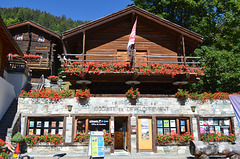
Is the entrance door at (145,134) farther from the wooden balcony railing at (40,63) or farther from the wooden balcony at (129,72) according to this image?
the wooden balcony railing at (40,63)

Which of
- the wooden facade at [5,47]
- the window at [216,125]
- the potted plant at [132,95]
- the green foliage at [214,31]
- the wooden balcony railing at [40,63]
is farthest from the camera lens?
the wooden balcony railing at [40,63]

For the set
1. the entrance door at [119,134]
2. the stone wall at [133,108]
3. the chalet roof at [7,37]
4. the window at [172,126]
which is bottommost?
the entrance door at [119,134]

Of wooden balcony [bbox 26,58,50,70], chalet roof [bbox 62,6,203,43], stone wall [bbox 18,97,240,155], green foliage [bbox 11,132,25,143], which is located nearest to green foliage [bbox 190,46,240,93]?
chalet roof [bbox 62,6,203,43]

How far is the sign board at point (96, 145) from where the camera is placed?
1010 cm

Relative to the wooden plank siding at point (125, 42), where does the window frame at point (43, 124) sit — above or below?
below

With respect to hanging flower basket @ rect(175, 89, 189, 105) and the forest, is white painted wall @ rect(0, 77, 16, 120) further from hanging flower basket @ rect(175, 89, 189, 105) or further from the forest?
the forest

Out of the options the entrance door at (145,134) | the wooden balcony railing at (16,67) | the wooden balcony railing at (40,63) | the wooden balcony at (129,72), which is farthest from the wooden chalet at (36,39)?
the entrance door at (145,134)

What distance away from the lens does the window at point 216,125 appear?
14.4 metres

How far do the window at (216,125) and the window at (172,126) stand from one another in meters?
1.07

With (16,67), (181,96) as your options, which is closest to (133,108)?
(181,96)

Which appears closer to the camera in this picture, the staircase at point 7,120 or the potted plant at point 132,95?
the staircase at point 7,120

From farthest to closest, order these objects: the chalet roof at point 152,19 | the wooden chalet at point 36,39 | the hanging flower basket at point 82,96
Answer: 1. the wooden chalet at point 36,39
2. the chalet roof at point 152,19
3. the hanging flower basket at point 82,96

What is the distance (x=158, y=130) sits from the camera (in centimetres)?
1417

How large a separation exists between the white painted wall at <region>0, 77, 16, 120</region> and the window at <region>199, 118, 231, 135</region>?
1345 cm
